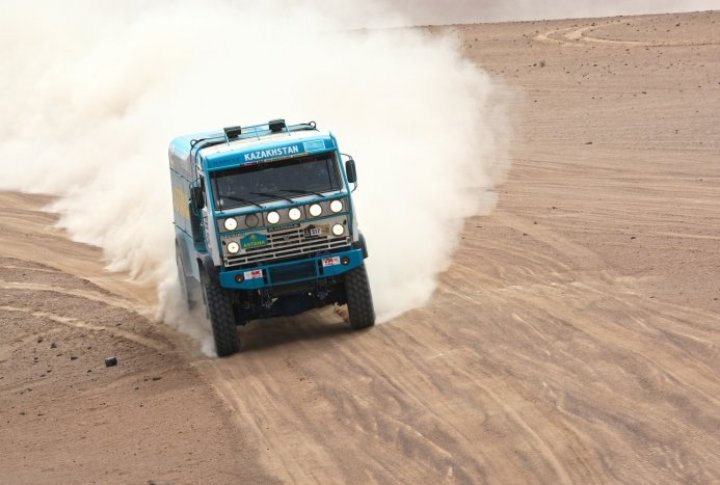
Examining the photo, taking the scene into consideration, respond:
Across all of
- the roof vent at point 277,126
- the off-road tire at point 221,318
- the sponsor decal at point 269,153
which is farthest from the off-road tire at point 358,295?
the roof vent at point 277,126

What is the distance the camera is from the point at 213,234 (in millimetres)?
16453

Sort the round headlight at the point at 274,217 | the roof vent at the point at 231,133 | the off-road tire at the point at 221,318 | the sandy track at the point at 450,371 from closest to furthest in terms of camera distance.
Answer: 1. the sandy track at the point at 450,371
2. the round headlight at the point at 274,217
3. the off-road tire at the point at 221,318
4. the roof vent at the point at 231,133

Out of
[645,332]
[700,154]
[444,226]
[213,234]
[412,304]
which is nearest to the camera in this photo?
[645,332]

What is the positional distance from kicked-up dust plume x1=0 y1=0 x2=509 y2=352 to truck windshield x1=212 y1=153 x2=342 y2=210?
2.82m

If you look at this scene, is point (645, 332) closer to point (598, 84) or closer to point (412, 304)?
point (412, 304)

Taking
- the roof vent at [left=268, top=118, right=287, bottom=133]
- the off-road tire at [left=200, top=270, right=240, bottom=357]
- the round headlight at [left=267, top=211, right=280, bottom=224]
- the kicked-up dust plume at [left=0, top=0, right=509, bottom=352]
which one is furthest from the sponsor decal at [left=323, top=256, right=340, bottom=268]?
the kicked-up dust plume at [left=0, top=0, right=509, bottom=352]

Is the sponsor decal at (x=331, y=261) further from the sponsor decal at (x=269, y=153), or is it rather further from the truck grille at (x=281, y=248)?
the sponsor decal at (x=269, y=153)

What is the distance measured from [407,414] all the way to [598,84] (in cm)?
2926

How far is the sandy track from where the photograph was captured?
12062 mm


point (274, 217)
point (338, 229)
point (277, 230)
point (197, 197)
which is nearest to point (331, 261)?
point (338, 229)

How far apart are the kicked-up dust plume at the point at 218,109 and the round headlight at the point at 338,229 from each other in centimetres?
255

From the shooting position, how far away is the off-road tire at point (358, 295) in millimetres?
16594

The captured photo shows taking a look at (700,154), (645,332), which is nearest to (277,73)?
(700,154)

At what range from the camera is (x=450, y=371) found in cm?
1453
